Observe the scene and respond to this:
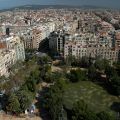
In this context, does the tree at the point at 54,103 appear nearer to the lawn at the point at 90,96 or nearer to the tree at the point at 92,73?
the lawn at the point at 90,96

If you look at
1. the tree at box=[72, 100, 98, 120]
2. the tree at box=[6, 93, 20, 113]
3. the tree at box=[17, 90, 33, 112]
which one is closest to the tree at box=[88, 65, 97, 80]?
the tree at box=[72, 100, 98, 120]

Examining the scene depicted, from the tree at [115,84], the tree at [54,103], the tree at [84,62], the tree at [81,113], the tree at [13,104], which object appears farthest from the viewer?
the tree at [84,62]

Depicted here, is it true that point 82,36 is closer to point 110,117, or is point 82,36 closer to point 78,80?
point 78,80

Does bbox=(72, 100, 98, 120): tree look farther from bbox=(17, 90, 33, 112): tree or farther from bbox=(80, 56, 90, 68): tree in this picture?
bbox=(80, 56, 90, 68): tree

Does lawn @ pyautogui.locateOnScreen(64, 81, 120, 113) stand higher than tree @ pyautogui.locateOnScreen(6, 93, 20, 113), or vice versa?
tree @ pyautogui.locateOnScreen(6, 93, 20, 113)

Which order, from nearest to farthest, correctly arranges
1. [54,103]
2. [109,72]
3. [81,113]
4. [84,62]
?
[81,113] < [54,103] < [109,72] < [84,62]

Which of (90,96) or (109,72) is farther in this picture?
(109,72)

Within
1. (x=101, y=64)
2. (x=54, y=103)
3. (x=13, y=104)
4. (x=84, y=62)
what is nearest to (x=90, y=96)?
(x=54, y=103)

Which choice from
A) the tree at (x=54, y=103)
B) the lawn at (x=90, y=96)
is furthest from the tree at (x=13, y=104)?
the lawn at (x=90, y=96)

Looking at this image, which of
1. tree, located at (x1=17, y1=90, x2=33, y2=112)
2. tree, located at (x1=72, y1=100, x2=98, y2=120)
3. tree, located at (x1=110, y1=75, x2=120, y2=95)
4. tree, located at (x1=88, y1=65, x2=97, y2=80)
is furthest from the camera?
tree, located at (x1=88, y1=65, x2=97, y2=80)

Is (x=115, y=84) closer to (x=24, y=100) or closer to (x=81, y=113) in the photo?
(x=81, y=113)
